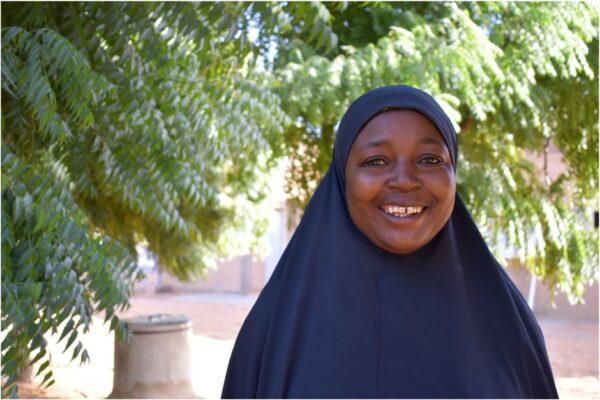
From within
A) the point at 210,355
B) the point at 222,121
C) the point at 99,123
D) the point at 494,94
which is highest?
the point at 494,94

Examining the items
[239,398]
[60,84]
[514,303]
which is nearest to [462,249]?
[514,303]

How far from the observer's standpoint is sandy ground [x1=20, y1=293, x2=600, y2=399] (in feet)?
32.0

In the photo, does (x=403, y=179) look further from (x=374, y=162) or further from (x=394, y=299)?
(x=394, y=299)

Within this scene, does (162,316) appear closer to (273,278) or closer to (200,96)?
(200,96)

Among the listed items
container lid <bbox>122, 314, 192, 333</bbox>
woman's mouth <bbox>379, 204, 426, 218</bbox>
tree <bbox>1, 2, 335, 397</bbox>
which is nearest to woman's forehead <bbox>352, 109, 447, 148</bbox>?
woman's mouth <bbox>379, 204, 426, 218</bbox>

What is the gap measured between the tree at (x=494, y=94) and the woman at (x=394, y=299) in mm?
3834

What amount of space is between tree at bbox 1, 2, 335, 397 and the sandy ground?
2.70 metres

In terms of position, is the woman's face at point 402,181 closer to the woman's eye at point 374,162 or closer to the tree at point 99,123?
the woman's eye at point 374,162

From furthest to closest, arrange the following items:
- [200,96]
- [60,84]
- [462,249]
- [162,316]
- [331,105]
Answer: [162,316], [331,105], [200,96], [60,84], [462,249]

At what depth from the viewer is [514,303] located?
6.13 ft

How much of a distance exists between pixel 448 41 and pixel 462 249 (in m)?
4.58

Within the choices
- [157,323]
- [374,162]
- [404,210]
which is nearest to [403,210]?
[404,210]

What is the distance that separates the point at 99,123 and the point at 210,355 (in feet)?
31.0

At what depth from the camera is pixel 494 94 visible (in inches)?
254
